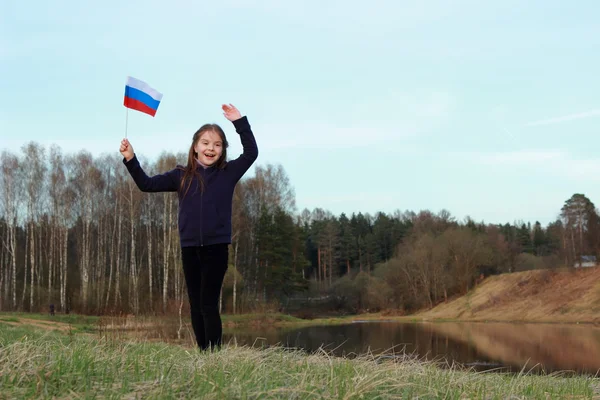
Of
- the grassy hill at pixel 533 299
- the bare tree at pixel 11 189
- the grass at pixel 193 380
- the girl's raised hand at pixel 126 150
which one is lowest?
the grassy hill at pixel 533 299

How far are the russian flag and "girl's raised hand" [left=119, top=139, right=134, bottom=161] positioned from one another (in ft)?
2.83

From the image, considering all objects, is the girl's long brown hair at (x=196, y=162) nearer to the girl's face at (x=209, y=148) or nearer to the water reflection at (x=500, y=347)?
the girl's face at (x=209, y=148)

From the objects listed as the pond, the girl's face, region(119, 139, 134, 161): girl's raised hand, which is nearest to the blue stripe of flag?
region(119, 139, 134, 161): girl's raised hand

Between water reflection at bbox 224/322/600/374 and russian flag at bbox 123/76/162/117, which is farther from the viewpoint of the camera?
water reflection at bbox 224/322/600/374

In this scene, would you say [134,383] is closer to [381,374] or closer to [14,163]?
[381,374]

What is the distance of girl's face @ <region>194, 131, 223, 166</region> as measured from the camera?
4.79 metres

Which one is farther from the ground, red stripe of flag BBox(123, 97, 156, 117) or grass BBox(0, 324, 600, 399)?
red stripe of flag BBox(123, 97, 156, 117)

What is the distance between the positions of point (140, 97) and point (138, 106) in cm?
9

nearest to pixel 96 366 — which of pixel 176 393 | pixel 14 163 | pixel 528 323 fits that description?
pixel 176 393

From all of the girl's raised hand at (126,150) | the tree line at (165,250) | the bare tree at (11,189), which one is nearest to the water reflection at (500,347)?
the tree line at (165,250)

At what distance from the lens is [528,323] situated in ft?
125

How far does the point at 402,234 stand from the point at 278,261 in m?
27.4

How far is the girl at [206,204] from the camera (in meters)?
4.55

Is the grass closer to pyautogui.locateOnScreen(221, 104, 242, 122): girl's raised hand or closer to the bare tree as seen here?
pyautogui.locateOnScreen(221, 104, 242, 122): girl's raised hand
